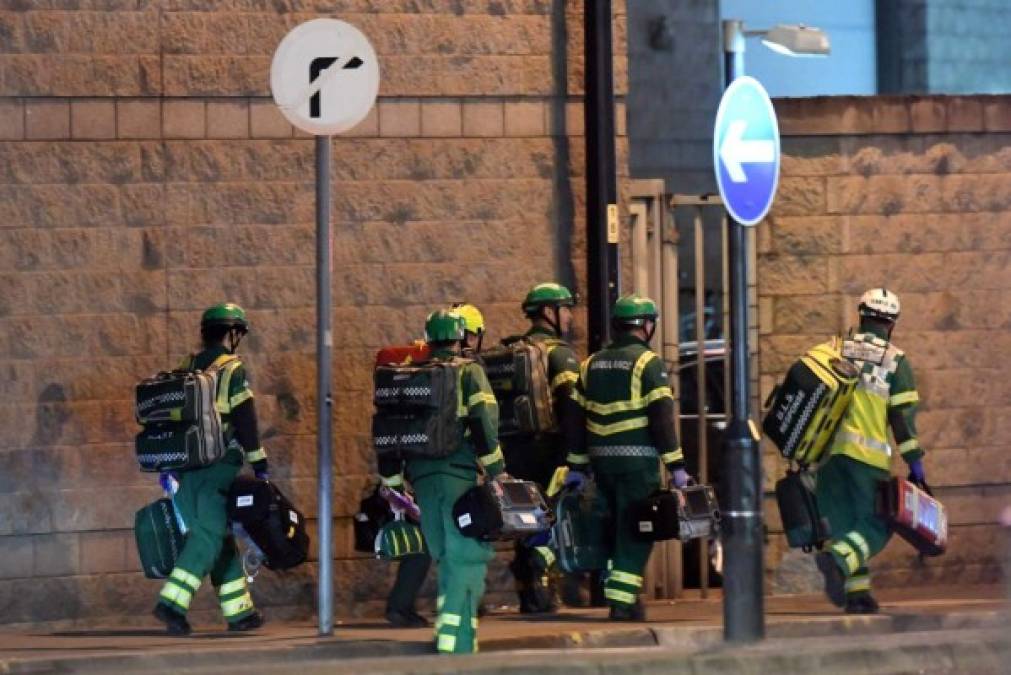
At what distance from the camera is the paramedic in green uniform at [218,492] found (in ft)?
38.6

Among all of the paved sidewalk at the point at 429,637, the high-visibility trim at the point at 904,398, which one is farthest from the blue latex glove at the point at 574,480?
the high-visibility trim at the point at 904,398

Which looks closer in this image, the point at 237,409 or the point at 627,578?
the point at 237,409

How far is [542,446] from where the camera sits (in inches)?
513

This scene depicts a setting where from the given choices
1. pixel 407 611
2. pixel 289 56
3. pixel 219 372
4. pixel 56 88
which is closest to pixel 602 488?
pixel 407 611

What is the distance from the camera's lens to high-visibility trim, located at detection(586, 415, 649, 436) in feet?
40.4

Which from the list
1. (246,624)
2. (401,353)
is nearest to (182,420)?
(246,624)

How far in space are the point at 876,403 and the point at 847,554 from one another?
3.03ft

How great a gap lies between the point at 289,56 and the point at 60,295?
8.33ft

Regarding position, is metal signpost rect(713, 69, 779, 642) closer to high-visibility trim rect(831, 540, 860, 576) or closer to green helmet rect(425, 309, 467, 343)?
green helmet rect(425, 309, 467, 343)

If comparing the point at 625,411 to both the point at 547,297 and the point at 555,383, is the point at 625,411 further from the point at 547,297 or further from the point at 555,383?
the point at 547,297

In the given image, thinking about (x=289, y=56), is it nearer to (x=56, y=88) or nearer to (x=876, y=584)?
(x=56, y=88)

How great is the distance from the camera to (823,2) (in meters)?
16.6

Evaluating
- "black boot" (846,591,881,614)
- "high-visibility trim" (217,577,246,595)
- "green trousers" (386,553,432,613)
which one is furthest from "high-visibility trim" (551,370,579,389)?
"high-visibility trim" (217,577,246,595)

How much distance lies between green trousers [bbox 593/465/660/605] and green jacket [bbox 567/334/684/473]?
9 centimetres
